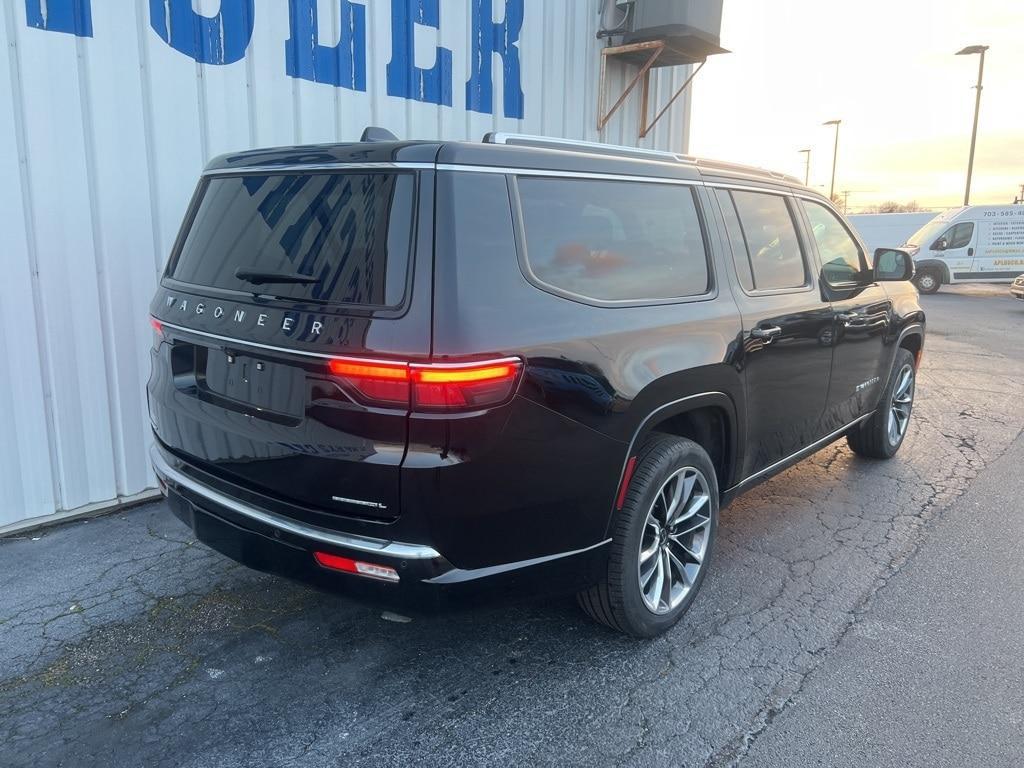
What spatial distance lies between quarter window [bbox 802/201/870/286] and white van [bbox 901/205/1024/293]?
18916mm

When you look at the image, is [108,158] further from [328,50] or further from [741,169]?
[741,169]

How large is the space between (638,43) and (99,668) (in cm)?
672

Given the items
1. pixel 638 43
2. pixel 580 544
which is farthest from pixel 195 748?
pixel 638 43

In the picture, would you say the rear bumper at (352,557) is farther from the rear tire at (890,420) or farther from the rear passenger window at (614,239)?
the rear tire at (890,420)

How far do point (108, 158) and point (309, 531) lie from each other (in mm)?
2944

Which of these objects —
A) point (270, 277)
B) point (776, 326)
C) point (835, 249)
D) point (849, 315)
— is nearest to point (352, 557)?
point (270, 277)

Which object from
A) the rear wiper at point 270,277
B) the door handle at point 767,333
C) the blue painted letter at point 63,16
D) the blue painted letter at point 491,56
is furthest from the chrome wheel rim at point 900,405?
the blue painted letter at point 63,16

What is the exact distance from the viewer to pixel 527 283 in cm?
253

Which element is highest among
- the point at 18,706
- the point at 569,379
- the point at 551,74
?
the point at 551,74

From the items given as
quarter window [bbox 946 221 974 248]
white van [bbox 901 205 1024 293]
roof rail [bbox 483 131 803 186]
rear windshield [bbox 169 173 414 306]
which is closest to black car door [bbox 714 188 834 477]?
roof rail [bbox 483 131 803 186]

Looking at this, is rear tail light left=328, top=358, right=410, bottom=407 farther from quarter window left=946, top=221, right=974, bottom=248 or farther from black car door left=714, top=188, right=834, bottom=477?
quarter window left=946, top=221, right=974, bottom=248

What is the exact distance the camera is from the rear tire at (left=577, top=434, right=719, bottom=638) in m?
2.93

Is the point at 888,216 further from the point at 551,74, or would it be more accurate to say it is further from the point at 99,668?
the point at 99,668

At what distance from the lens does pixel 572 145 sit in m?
2.96
